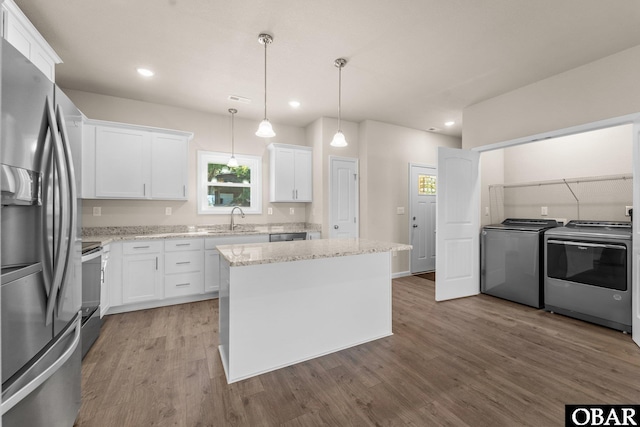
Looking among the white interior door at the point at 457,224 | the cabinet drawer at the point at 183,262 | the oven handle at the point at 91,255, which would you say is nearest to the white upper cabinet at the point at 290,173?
the cabinet drawer at the point at 183,262

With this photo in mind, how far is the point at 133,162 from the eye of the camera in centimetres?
363

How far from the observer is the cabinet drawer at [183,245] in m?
3.59

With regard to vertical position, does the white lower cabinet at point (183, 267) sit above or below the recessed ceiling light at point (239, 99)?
below

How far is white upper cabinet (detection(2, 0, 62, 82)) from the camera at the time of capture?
180 centimetres

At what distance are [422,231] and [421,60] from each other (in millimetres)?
3344

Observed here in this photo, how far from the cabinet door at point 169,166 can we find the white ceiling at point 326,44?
60cm

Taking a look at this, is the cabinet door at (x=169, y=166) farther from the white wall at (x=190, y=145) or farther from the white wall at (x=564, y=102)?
the white wall at (x=564, y=102)

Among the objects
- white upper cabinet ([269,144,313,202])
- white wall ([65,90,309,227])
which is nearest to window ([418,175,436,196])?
white upper cabinet ([269,144,313,202])

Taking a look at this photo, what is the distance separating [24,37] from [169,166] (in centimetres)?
196

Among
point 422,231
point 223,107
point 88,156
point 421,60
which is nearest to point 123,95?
point 88,156

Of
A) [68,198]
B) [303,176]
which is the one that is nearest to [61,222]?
[68,198]

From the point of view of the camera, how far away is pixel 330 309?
2389 millimetres

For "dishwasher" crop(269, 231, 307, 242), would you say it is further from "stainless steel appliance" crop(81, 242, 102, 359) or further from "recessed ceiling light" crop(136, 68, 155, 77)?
"recessed ceiling light" crop(136, 68, 155, 77)

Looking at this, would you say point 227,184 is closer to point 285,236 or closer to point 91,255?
point 285,236
